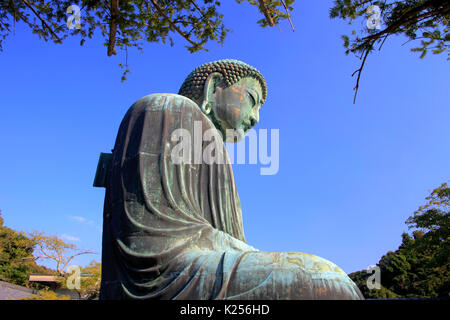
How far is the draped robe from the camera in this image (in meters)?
2.45

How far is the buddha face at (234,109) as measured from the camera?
4.55 metres

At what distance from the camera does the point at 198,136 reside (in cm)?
365

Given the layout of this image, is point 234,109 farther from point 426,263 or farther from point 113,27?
point 426,263

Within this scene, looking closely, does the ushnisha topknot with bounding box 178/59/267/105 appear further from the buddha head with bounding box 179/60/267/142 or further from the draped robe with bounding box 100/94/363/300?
the draped robe with bounding box 100/94/363/300

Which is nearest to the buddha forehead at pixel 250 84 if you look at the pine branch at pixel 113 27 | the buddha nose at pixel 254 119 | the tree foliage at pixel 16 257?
the buddha nose at pixel 254 119

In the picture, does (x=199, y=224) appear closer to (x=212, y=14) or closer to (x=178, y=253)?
(x=178, y=253)

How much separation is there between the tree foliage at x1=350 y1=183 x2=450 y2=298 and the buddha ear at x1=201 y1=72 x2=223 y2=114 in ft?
42.3

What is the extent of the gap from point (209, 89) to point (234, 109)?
15.5 inches

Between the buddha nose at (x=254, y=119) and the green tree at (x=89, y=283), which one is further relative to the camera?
the green tree at (x=89, y=283)

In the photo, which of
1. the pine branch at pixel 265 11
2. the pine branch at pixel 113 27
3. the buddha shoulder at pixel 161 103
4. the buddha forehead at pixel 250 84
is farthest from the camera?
the pine branch at pixel 113 27

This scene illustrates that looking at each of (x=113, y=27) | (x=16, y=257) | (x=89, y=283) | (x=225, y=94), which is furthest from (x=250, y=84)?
(x=16, y=257)

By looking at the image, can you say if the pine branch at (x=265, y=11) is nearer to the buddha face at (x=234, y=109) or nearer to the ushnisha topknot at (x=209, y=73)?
the ushnisha topknot at (x=209, y=73)

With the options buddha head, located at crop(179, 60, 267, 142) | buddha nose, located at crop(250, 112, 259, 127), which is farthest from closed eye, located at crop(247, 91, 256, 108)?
buddha nose, located at crop(250, 112, 259, 127)
